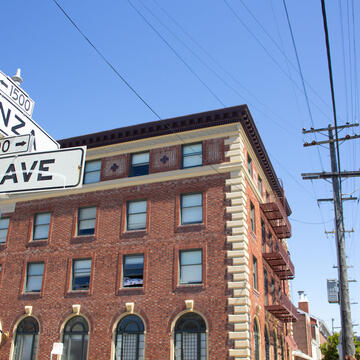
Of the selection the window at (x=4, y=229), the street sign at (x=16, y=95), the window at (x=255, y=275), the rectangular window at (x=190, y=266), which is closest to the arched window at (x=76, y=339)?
the rectangular window at (x=190, y=266)

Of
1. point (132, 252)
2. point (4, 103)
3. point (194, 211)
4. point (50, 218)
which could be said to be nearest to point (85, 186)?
point (50, 218)

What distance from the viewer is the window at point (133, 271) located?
88.5ft

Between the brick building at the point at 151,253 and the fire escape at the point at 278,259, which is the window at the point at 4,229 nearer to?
the brick building at the point at 151,253

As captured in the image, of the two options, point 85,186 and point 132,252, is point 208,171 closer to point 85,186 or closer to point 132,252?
point 132,252

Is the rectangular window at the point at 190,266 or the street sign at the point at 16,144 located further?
the rectangular window at the point at 190,266

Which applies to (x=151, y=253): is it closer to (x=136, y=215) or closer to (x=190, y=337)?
(x=136, y=215)

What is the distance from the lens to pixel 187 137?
96.0 feet

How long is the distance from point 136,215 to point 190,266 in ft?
16.3

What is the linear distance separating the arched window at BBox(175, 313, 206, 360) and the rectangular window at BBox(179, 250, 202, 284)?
6.19 ft

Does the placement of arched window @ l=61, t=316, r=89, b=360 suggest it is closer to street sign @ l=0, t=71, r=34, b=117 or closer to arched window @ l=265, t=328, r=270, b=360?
Result: arched window @ l=265, t=328, r=270, b=360

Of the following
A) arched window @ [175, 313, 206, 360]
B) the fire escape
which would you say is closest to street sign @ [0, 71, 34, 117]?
arched window @ [175, 313, 206, 360]

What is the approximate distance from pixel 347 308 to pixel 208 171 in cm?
1130

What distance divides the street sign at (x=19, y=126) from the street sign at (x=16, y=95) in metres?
0.09

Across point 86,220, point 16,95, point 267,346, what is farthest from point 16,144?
point 267,346
